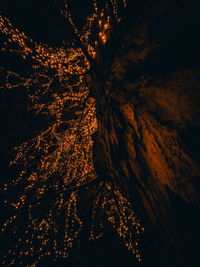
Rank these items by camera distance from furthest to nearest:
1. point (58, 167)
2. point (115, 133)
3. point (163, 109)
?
point (58, 167) < point (115, 133) < point (163, 109)

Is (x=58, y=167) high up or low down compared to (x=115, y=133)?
down

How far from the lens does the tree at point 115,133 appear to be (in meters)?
1.10

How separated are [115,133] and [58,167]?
3.42 m

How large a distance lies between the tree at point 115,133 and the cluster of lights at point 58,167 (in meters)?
0.03

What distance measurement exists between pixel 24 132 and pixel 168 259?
530cm

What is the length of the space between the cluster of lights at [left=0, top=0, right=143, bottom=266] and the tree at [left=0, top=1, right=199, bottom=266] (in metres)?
0.03

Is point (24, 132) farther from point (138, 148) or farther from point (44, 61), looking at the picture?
point (138, 148)

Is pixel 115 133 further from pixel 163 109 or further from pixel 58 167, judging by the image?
pixel 58 167

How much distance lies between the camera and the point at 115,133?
2334 mm

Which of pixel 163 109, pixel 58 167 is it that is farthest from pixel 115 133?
pixel 58 167

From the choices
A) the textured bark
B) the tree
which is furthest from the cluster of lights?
the textured bark

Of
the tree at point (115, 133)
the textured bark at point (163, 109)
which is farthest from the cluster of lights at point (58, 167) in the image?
the textured bark at point (163, 109)

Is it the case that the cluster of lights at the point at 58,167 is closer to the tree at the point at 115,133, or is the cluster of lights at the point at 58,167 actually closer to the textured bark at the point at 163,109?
the tree at the point at 115,133

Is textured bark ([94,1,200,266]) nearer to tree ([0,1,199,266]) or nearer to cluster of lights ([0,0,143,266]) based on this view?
tree ([0,1,199,266])
